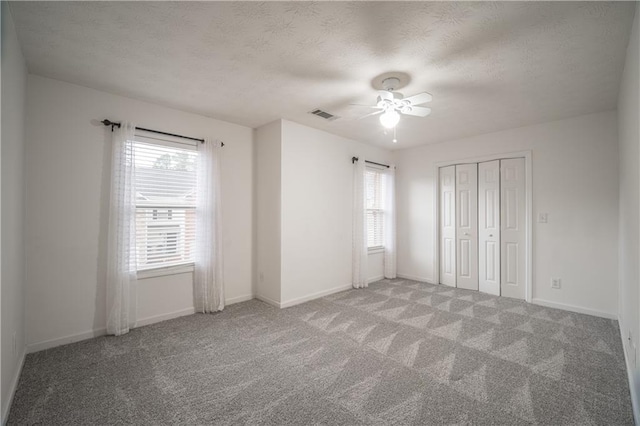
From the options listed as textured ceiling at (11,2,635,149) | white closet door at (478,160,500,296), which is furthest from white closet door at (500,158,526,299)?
textured ceiling at (11,2,635,149)

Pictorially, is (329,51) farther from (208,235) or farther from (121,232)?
(121,232)

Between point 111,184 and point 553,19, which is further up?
point 553,19

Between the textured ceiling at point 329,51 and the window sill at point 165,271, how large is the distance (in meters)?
1.99

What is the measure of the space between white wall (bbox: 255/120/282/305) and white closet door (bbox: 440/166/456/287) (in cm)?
307

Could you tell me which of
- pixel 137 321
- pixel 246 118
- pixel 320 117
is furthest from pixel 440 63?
pixel 137 321

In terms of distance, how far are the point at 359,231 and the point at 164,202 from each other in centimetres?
304

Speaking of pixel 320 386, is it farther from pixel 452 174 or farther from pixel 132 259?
pixel 452 174

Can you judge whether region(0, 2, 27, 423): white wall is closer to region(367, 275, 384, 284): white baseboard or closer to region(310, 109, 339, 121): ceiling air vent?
region(310, 109, 339, 121): ceiling air vent

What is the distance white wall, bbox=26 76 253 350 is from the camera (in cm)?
276

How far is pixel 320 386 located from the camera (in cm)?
220

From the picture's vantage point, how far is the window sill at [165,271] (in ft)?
11.0

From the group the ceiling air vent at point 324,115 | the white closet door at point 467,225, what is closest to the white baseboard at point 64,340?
the ceiling air vent at point 324,115

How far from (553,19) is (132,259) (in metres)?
4.27

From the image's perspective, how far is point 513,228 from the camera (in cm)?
446
